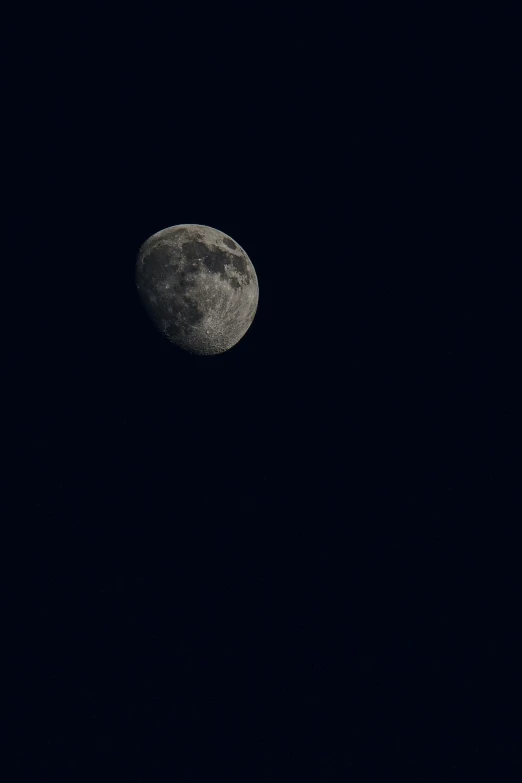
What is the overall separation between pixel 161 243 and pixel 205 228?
2.15 ft

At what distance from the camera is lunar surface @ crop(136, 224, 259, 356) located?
685 centimetres

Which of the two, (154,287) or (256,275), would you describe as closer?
(154,287)

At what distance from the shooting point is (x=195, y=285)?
682 centimetres

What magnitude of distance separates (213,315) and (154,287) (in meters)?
0.84

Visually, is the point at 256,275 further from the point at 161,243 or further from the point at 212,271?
the point at 161,243

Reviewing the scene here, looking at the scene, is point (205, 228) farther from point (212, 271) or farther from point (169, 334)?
point (169, 334)

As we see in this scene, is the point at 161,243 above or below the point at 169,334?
above

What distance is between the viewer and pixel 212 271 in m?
6.88

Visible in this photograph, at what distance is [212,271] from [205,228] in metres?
0.78

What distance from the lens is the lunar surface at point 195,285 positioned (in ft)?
22.5

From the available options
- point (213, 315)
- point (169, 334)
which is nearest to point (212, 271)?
point (213, 315)

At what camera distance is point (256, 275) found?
7.59m

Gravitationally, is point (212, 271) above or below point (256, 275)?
below

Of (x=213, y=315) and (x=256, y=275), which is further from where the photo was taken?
(x=256, y=275)
